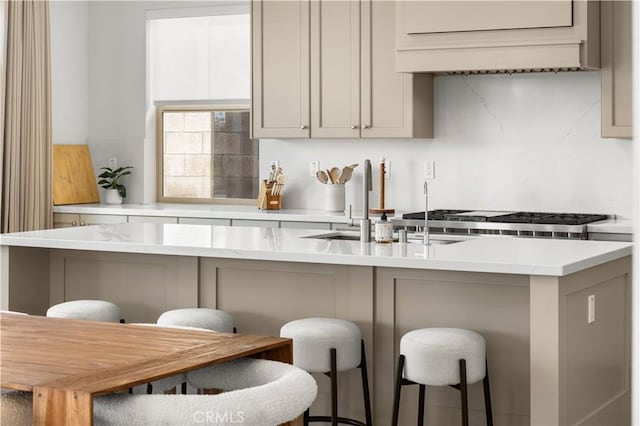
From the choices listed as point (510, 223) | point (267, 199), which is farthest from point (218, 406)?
point (267, 199)

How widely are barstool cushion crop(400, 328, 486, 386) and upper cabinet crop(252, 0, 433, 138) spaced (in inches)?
102

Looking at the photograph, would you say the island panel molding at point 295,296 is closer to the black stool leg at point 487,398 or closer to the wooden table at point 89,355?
the black stool leg at point 487,398

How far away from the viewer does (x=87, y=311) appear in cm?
405

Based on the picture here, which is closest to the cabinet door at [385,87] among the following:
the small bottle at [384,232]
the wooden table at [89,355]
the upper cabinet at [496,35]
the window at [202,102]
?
the upper cabinet at [496,35]

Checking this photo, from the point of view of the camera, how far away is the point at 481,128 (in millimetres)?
6051

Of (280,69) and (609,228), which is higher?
(280,69)

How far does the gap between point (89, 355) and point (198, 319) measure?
1518 millimetres

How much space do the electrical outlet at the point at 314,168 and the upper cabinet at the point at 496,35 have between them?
1.09 meters

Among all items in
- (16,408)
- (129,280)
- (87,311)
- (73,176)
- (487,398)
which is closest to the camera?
(16,408)

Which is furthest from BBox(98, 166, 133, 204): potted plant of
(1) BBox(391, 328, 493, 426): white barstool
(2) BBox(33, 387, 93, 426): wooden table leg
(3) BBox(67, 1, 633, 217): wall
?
(2) BBox(33, 387, 93, 426): wooden table leg

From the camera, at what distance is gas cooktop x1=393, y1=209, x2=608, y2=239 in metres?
5.20

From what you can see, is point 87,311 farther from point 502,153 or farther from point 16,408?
point 502,153

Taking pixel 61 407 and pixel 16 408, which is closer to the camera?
pixel 61 407

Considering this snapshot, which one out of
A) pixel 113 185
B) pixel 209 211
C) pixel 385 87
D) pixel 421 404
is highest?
pixel 385 87
